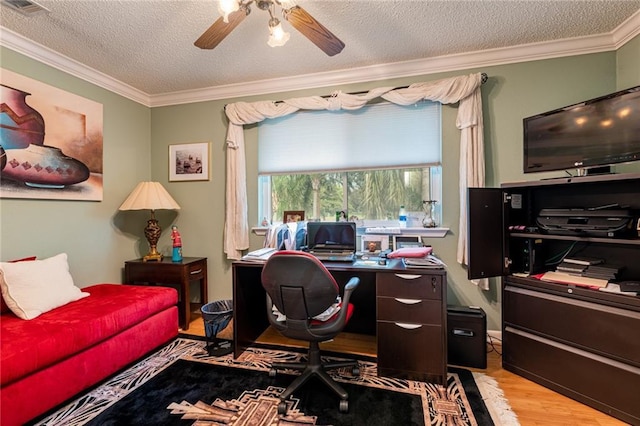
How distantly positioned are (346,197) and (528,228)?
1503 millimetres

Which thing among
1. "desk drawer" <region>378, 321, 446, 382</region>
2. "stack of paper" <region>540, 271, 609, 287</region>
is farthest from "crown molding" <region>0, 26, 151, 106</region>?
"stack of paper" <region>540, 271, 609, 287</region>

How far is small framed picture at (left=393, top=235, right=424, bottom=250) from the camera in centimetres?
251

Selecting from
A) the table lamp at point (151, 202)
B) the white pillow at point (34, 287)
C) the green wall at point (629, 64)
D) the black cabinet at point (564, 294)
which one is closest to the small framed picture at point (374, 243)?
the black cabinet at point (564, 294)

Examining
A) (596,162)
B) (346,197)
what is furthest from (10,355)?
(596,162)

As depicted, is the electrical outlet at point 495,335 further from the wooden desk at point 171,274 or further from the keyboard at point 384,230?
the wooden desk at point 171,274

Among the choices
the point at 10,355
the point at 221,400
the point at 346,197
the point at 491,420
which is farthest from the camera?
the point at 346,197

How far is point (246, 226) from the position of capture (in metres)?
2.95

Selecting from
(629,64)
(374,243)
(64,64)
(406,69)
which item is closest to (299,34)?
(406,69)

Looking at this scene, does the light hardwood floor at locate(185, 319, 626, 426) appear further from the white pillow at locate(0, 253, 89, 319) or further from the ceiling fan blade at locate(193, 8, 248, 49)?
the ceiling fan blade at locate(193, 8, 248, 49)

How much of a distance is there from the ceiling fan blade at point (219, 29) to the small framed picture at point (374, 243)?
72.7 inches

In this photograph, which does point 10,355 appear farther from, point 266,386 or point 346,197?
point 346,197

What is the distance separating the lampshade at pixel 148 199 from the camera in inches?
111

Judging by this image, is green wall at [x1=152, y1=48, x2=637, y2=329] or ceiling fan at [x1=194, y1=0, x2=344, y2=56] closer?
ceiling fan at [x1=194, y1=0, x2=344, y2=56]

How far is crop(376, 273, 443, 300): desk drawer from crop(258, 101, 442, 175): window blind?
3.84 ft
